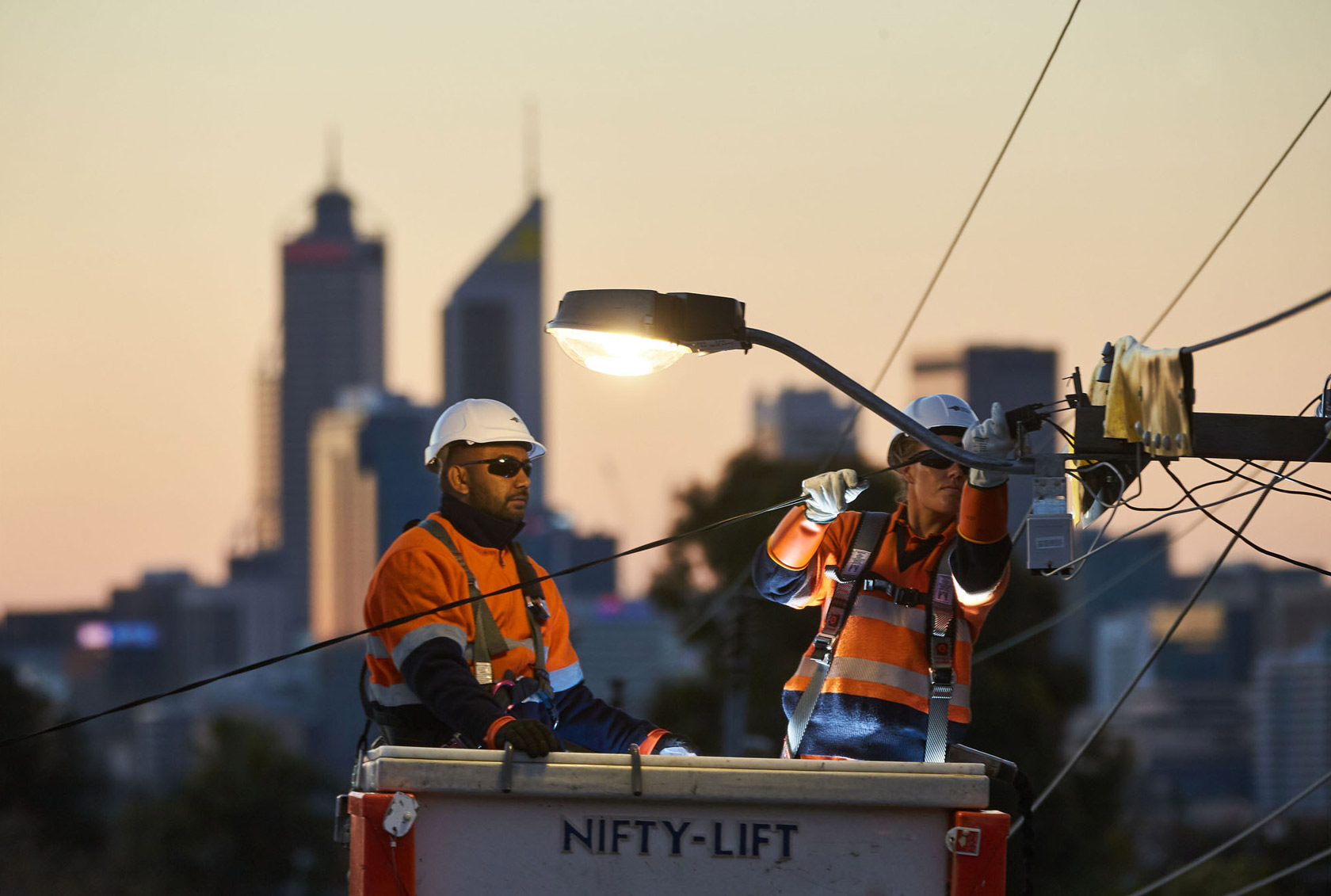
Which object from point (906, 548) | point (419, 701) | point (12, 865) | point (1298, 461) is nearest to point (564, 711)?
point (419, 701)

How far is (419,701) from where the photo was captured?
7238 mm

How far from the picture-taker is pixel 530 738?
5.82 meters

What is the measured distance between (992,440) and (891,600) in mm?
1050

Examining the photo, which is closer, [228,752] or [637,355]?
[637,355]

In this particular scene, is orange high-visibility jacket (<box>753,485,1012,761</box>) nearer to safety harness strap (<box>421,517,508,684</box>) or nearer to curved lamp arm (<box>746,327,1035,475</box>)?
curved lamp arm (<box>746,327,1035,475</box>)

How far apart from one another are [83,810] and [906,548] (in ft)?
239

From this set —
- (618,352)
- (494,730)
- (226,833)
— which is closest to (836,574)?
(618,352)

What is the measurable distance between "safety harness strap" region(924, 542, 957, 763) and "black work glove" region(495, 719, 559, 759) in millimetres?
1768

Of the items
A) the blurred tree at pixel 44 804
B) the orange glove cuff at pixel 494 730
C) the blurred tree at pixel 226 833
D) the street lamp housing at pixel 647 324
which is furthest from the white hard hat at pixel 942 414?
the blurred tree at pixel 226 833

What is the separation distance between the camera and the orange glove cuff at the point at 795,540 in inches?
296

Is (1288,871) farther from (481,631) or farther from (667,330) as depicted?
(667,330)

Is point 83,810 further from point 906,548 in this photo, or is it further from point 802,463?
point 906,548

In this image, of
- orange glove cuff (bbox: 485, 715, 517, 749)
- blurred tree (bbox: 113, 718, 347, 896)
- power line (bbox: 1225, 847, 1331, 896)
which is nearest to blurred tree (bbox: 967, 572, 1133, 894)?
power line (bbox: 1225, 847, 1331, 896)

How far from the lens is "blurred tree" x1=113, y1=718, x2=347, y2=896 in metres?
75.2
